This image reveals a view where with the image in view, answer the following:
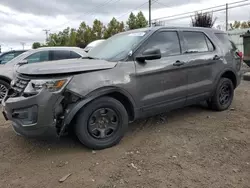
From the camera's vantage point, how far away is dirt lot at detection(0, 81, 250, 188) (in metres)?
3.15

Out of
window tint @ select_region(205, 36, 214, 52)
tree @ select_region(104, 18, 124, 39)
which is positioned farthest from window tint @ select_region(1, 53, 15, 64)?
tree @ select_region(104, 18, 124, 39)

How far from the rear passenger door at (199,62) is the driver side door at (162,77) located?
16 cm

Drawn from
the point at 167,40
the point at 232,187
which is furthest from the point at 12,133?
the point at 232,187

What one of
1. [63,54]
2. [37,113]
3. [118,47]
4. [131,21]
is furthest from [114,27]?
[37,113]

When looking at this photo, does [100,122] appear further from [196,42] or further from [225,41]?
[225,41]

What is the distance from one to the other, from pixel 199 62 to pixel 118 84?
6.13 feet

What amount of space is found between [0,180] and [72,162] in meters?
0.86

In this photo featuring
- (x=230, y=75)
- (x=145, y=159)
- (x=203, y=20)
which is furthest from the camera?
(x=203, y=20)

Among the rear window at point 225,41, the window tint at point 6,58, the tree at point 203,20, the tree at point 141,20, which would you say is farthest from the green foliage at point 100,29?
the rear window at point 225,41

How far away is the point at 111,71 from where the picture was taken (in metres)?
3.97

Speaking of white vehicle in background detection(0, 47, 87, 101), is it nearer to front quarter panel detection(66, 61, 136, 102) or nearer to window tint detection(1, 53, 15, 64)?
window tint detection(1, 53, 15, 64)

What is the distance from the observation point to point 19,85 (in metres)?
3.85

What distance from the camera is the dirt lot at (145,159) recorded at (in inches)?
124

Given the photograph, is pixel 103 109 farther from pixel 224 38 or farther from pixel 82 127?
pixel 224 38
